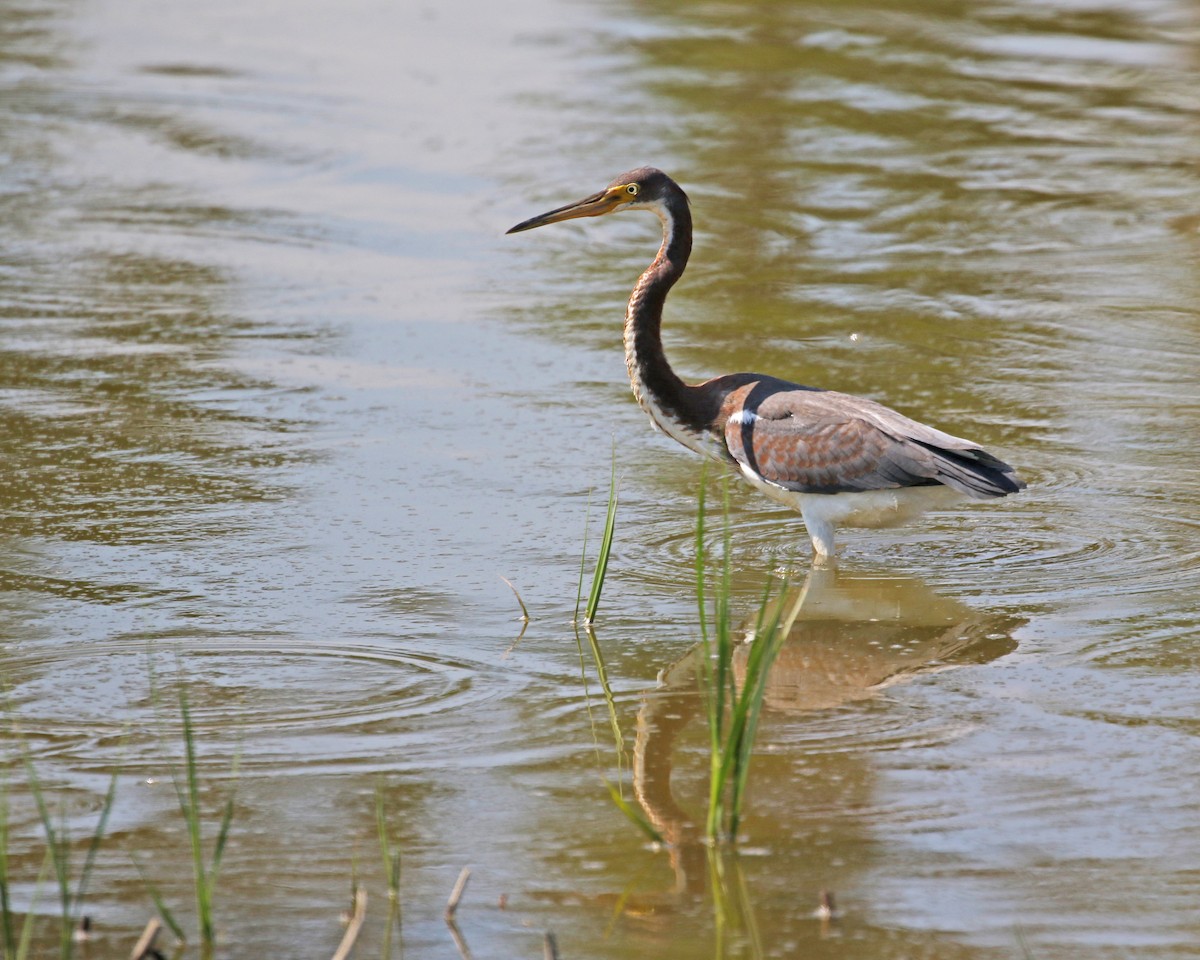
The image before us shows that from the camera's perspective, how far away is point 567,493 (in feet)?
26.1

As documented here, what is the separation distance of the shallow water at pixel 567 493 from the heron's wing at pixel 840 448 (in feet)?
1.24

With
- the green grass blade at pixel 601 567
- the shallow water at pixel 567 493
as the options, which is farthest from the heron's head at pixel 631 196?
the green grass blade at pixel 601 567

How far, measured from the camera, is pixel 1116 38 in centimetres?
1808

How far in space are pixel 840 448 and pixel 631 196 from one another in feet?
5.19

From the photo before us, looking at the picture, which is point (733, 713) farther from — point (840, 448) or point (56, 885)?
point (840, 448)

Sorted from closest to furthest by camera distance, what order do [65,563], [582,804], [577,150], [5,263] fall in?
[582,804] → [65,563] → [5,263] → [577,150]

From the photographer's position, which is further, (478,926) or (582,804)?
(582,804)

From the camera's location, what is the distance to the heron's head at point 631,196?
7891 millimetres

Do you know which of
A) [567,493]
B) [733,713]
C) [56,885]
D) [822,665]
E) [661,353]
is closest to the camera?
[733,713]

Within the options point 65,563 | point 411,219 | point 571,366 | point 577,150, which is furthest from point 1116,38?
point 65,563

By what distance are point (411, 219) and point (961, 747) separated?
7.73 meters

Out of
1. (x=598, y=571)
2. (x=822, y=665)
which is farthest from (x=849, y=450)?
(x=598, y=571)

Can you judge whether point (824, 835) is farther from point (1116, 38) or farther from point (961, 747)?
point (1116, 38)

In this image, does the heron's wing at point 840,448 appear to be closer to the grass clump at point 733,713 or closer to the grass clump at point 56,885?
the grass clump at point 733,713
